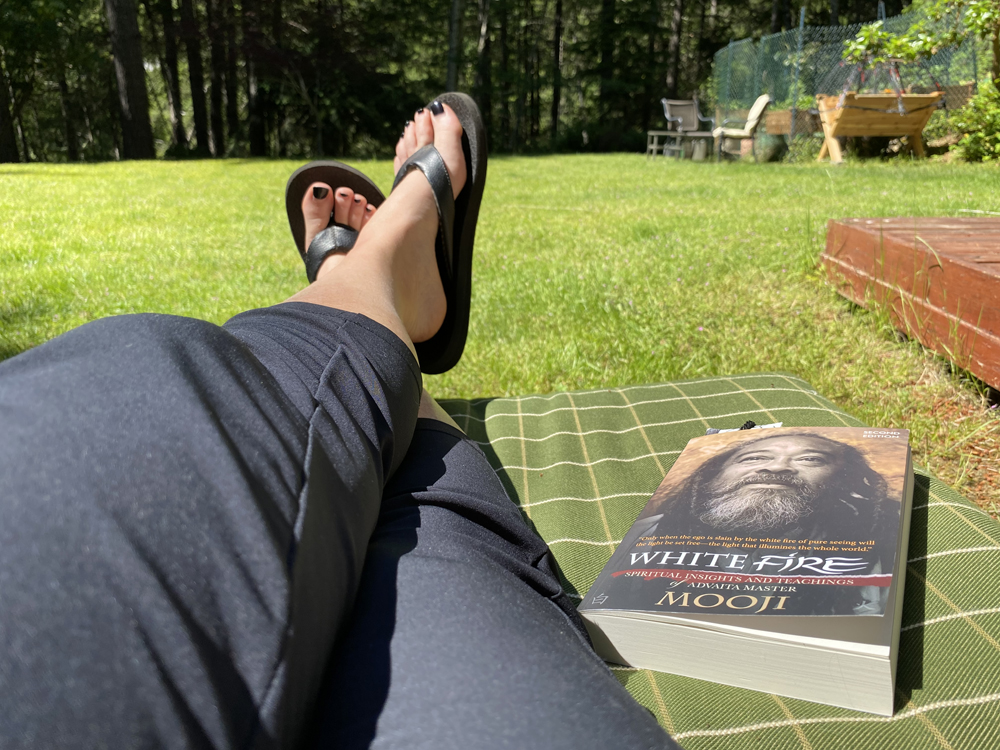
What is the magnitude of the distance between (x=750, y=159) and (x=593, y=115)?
10.4 metres

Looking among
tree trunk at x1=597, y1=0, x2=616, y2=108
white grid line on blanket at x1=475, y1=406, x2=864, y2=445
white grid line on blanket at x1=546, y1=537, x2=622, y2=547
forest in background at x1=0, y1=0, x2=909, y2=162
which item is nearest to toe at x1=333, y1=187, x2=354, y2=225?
white grid line on blanket at x1=475, y1=406, x2=864, y2=445

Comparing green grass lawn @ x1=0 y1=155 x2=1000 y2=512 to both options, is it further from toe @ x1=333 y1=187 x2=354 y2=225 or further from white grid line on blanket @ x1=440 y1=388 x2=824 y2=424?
toe @ x1=333 y1=187 x2=354 y2=225

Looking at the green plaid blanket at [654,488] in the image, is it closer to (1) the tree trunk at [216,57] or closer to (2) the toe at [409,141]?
(2) the toe at [409,141]

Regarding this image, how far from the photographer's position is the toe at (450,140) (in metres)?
1.87

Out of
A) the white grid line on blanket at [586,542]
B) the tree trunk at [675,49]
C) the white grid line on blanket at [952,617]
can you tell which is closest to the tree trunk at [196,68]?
the tree trunk at [675,49]

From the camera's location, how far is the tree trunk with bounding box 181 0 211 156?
12.7m

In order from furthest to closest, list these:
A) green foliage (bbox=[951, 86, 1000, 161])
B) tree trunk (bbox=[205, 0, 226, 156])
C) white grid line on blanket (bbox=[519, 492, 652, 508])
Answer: tree trunk (bbox=[205, 0, 226, 156])
green foliage (bbox=[951, 86, 1000, 161])
white grid line on blanket (bbox=[519, 492, 652, 508])

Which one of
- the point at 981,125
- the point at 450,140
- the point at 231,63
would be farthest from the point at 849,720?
the point at 231,63

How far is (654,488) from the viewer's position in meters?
1.09

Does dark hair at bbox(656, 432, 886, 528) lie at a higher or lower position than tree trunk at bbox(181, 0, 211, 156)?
lower

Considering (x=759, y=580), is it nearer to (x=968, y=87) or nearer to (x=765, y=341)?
(x=765, y=341)

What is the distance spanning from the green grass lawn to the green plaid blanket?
1.37 ft

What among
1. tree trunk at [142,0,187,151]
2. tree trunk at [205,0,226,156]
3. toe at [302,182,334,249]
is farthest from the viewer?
tree trunk at [142,0,187,151]

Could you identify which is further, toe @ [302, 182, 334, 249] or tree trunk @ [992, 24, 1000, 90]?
tree trunk @ [992, 24, 1000, 90]
